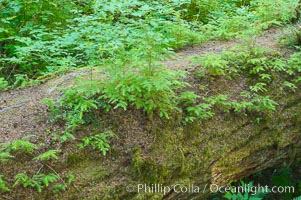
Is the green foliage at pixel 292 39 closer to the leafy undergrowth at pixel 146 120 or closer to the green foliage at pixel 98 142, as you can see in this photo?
the leafy undergrowth at pixel 146 120

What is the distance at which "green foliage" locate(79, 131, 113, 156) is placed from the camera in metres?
2.92

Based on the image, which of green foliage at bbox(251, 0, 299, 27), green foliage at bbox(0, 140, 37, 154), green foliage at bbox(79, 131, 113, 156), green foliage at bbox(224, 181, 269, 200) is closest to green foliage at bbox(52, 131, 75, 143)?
green foliage at bbox(79, 131, 113, 156)

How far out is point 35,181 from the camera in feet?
8.51

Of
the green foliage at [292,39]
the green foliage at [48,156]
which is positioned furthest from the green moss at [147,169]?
the green foliage at [292,39]

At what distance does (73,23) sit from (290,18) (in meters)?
3.76

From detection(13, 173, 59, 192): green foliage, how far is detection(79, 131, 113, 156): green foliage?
41cm

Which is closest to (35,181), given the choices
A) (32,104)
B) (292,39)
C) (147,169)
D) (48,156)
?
(48,156)

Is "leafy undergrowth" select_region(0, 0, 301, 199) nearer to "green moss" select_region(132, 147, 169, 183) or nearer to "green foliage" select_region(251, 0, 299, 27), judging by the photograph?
"green moss" select_region(132, 147, 169, 183)

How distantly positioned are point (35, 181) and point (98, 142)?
2.02ft

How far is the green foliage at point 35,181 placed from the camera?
8.40 feet

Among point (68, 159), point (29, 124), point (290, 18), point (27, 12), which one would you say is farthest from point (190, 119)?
point (27, 12)

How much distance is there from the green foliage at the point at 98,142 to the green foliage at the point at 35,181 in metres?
0.41

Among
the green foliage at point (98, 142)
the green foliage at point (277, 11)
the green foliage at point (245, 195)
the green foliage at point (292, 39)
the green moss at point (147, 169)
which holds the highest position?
the green foliage at point (277, 11)

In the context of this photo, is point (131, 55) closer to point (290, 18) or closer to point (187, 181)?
point (187, 181)
